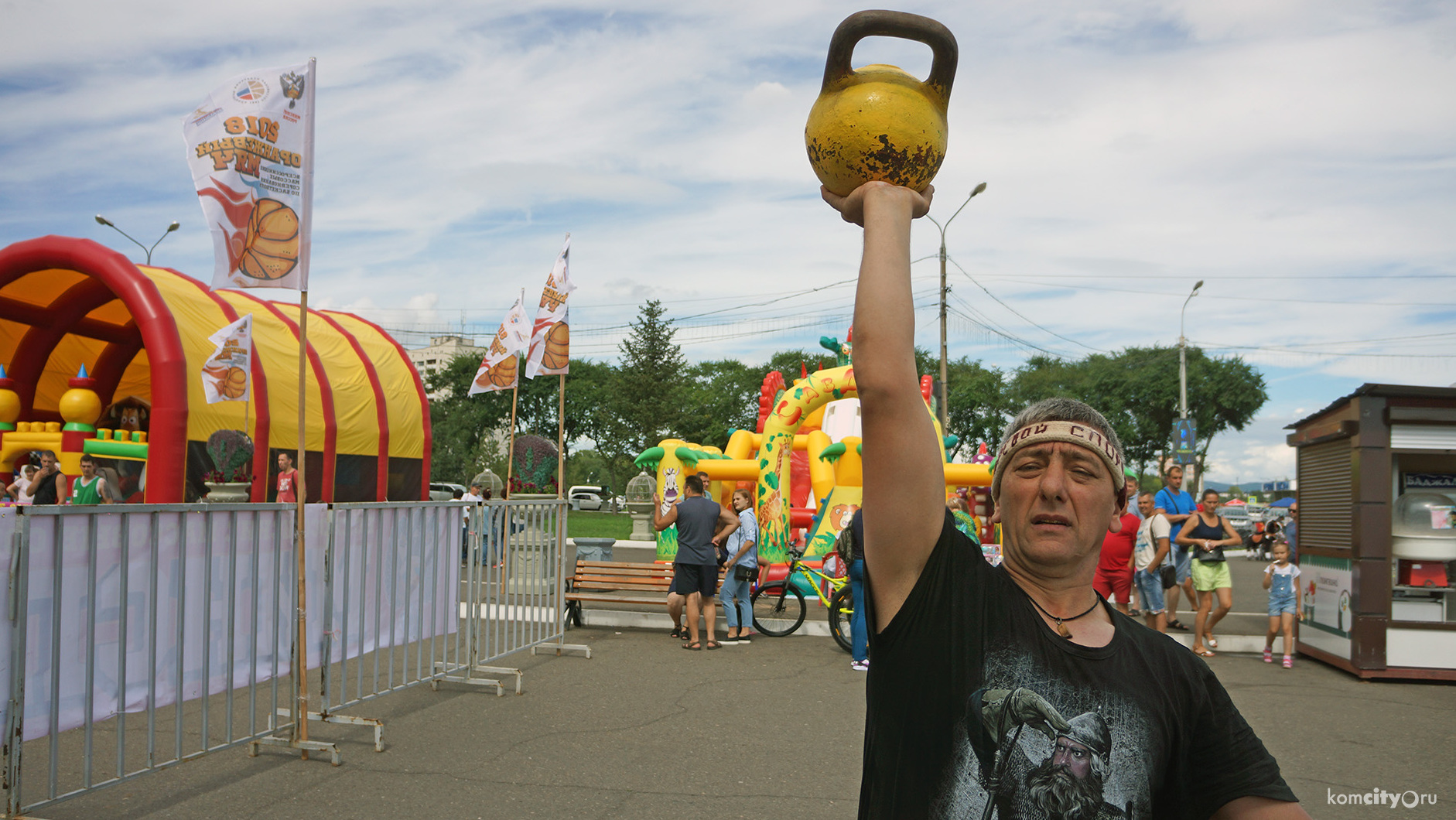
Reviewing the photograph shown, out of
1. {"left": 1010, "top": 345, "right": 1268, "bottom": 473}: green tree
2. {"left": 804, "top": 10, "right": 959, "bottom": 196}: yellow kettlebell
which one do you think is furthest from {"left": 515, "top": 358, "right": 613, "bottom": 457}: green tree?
{"left": 804, "top": 10, "right": 959, "bottom": 196}: yellow kettlebell

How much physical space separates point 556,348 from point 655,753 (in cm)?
563

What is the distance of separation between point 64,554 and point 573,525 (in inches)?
1179

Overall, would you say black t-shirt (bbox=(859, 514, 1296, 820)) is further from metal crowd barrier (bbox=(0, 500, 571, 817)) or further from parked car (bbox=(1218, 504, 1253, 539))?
parked car (bbox=(1218, 504, 1253, 539))

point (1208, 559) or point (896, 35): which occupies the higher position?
point (896, 35)

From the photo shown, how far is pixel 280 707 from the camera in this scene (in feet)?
23.7

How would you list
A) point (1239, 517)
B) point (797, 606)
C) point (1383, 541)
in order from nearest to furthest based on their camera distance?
point (1383, 541) < point (797, 606) < point (1239, 517)

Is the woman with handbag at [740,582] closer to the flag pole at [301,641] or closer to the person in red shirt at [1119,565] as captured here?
the person in red shirt at [1119,565]

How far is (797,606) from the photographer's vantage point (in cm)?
1428

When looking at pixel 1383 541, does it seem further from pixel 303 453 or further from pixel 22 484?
pixel 22 484

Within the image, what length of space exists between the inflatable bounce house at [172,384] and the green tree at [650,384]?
2635cm

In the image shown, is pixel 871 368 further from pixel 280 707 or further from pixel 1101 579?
pixel 1101 579

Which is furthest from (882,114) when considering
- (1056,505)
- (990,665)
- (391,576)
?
(391,576)

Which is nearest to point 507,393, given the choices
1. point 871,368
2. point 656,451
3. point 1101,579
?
point 656,451

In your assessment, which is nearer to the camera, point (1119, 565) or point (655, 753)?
point (655, 753)
